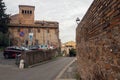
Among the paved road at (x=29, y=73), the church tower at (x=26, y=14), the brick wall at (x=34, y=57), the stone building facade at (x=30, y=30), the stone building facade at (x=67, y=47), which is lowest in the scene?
the paved road at (x=29, y=73)

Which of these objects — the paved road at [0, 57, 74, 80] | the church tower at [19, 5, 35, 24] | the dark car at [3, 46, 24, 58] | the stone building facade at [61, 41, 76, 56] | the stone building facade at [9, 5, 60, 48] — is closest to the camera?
the paved road at [0, 57, 74, 80]

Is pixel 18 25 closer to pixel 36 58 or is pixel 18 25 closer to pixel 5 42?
pixel 5 42

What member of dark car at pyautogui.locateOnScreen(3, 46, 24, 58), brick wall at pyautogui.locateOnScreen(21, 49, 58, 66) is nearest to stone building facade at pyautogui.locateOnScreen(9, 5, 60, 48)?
dark car at pyautogui.locateOnScreen(3, 46, 24, 58)

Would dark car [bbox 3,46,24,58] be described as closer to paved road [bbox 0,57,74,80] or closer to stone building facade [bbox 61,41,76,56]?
paved road [bbox 0,57,74,80]

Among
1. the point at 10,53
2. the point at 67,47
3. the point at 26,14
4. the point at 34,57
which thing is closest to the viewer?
the point at 34,57

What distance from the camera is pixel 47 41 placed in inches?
3216

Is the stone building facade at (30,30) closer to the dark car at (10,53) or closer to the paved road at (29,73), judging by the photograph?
the dark car at (10,53)

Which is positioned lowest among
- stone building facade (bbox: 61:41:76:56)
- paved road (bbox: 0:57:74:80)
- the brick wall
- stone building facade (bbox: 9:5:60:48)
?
paved road (bbox: 0:57:74:80)

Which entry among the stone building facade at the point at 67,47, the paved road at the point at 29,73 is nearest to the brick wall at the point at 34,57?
the paved road at the point at 29,73

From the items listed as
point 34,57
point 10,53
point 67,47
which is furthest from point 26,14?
point 34,57

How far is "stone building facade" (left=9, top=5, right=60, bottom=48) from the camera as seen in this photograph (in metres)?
77.5

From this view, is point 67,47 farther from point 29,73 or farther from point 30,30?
point 29,73

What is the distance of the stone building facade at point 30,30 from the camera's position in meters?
77.5

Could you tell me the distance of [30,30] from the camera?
263 ft
